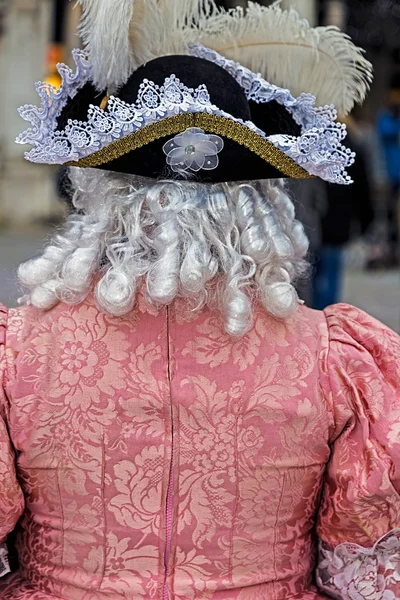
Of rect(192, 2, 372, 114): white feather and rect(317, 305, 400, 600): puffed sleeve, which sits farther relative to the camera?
rect(192, 2, 372, 114): white feather

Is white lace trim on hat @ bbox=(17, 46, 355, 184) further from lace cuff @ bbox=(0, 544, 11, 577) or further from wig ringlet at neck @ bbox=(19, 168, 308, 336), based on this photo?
lace cuff @ bbox=(0, 544, 11, 577)

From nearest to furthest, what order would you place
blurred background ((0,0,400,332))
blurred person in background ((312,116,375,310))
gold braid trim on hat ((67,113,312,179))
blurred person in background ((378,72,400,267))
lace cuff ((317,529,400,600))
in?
gold braid trim on hat ((67,113,312,179)) → lace cuff ((317,529,400,600)) → blurred person in background ((312,116,375,310)) → blurred background ((0,0,400,332)) → blurred person in background ((378,72,400,267))

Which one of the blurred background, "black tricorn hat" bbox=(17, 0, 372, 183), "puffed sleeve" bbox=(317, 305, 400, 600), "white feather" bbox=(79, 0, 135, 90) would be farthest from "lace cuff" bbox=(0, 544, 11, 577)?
the blurred background

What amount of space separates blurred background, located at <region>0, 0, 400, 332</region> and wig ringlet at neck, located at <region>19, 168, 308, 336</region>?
262 cm

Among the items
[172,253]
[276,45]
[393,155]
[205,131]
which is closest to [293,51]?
[276,45]

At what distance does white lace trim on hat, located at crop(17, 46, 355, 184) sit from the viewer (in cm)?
154

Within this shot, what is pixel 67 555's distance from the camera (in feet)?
5.26

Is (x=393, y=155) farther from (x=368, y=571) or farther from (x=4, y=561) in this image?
(x=4, y=561)

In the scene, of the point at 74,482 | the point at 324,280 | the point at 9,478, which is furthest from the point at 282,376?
the point at 324,280

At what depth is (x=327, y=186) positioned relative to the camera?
17.0ft

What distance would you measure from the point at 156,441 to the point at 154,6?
0.90 metres

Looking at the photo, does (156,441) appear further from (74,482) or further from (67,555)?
(67,555)

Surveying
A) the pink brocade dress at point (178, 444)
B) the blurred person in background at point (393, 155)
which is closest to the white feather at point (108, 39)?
the pink brocade dress at point (178, 444)

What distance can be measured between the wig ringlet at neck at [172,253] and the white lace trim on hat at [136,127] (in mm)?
104
